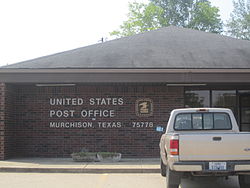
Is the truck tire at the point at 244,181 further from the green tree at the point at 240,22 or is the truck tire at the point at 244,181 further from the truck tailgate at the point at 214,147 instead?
the green tree at the point at 240,22

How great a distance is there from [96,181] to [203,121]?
3.09 meters

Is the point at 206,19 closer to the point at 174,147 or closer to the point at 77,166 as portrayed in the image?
the point at 77,166

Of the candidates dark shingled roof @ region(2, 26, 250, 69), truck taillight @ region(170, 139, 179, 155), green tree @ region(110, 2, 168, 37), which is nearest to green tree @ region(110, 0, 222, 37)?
green tree @ region(110, 2, 168, 37)

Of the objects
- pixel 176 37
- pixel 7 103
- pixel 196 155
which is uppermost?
pixel 176 37

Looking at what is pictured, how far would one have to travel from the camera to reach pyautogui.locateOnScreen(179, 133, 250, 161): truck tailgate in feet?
23.6

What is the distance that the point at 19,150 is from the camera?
14164 millimetres

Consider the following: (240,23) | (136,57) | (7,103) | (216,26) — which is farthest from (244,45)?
(240,23)

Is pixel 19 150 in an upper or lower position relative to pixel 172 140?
lower

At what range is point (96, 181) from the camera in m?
9.66

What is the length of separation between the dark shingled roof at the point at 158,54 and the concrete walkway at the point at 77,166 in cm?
316

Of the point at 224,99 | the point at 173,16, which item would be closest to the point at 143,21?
the point at 173,16

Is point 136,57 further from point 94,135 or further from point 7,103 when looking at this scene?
point 7,103

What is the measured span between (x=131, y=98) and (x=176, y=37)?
14.9 feet

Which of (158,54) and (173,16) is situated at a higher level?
(173,16)
